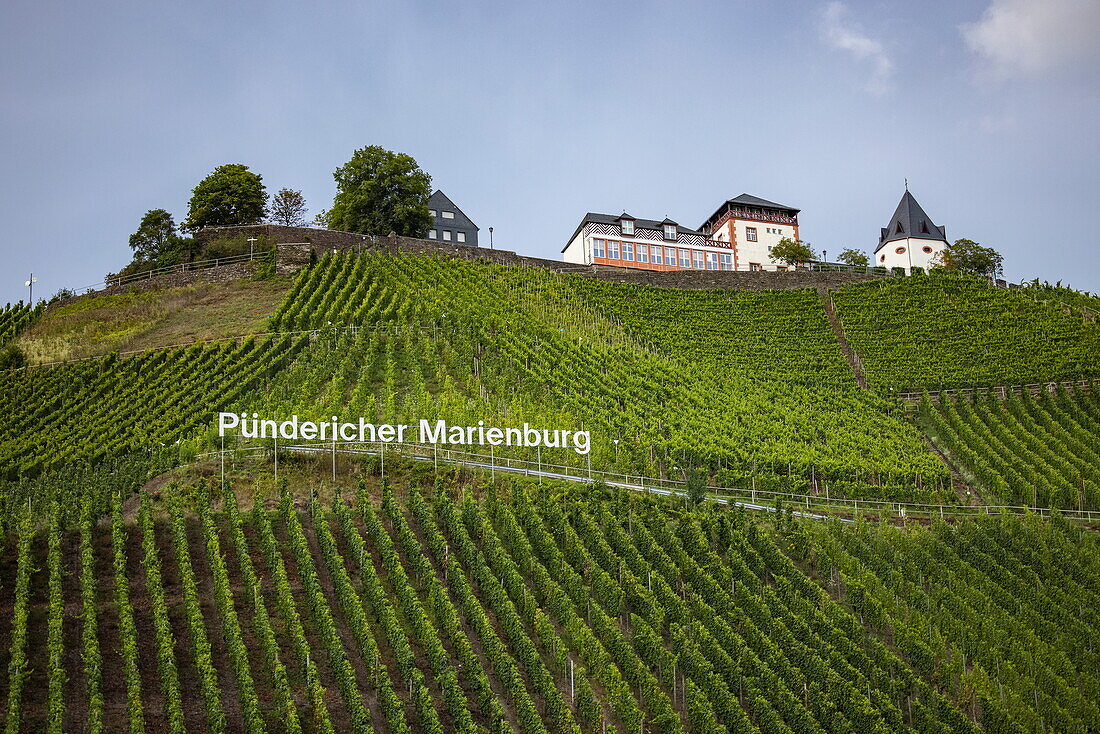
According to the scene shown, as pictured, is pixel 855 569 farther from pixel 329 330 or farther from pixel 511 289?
pixel 511 289

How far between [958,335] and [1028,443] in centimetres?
1188

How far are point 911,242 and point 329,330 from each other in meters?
50.8

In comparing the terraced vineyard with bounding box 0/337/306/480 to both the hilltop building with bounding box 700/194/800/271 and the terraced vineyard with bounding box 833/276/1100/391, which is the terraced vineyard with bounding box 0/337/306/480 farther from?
the hilltop building with bounding box 700/194/800/271

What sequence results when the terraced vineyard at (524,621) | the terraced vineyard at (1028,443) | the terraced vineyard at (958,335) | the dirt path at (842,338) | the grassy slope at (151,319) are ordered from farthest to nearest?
1. the dirt path at (842,338)
2. the terraced vineyard at (958,335)
3. the grassy slope at (151,319)
4. the terraced vineyard at (1028,443)
5. the terraced vineyard at (524,621)

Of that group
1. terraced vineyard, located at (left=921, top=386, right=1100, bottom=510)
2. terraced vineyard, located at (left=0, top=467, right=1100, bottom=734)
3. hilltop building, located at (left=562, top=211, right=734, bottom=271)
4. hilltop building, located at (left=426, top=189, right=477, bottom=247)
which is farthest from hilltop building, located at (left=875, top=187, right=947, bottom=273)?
terraced vineyard, located at (left=0, top=467, right=1100, bottom=734)

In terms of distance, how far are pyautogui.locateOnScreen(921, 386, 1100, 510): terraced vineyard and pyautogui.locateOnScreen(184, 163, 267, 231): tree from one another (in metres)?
33.2

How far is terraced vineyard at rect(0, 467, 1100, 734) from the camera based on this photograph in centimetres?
1866

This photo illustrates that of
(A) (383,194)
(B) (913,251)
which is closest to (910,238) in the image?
(B) (913,251)

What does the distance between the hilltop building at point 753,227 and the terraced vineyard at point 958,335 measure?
780 inches

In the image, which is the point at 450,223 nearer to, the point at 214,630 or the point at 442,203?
the point at 442,203

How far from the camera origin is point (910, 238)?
7525 cm

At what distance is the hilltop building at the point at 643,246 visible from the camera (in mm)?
68438

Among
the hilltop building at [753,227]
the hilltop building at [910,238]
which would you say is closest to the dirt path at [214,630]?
the hilltop building at [753,227]

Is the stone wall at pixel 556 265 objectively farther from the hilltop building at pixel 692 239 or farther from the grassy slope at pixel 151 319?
the hilltop building at pixel 692 239
